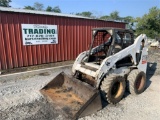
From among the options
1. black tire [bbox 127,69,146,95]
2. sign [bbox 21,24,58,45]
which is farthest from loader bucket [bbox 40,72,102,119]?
sign [bbox 21,24,58,45]

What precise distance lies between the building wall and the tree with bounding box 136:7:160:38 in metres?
14.4

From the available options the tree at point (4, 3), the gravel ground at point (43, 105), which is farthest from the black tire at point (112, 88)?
the tree at point (4, 3)

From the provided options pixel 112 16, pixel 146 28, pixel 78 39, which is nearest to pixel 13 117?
pixel 78 39

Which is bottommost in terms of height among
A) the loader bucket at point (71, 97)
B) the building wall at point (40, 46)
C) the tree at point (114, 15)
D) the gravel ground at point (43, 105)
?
the gravel ground at point (43, 105)

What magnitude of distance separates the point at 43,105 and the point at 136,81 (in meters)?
2.97

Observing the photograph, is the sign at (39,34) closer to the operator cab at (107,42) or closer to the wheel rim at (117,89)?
the operator cab at (107,42)

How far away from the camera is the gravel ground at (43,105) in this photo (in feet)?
12.4

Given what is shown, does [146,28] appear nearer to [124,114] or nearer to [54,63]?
[54,63]

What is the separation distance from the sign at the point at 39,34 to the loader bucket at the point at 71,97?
10.6 feet

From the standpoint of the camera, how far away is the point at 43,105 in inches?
169

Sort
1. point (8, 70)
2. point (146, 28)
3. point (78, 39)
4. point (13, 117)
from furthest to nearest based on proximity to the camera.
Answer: point (146, 28)
point (78, 39)
point (8, 70)
point (13, 117)

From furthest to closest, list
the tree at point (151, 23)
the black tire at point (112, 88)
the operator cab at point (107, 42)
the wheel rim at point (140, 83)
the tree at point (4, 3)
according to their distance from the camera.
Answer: the tree at point (4, 3)
the tree at point (151, 23)
the wheel rim at point (140, 83)
the operator cab at point (107, 42)
the black tire at point (112, 88)

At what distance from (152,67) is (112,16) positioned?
53.1 metres

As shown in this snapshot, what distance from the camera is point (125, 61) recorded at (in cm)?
514
